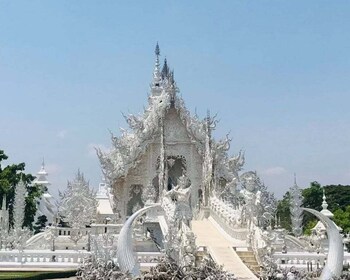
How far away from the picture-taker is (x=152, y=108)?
A: 79.6 feet

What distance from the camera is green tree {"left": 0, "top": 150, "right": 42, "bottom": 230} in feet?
92.7

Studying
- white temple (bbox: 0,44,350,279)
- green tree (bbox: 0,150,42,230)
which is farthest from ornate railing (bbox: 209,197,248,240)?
green tree (bbox: 0,150,42,230)

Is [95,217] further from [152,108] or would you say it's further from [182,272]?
[182,272]

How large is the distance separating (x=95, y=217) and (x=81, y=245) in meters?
1.82

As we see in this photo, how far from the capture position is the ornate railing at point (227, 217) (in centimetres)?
1716

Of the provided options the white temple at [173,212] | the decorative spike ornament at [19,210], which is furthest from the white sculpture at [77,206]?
the decorative spike ornament at [19,210]

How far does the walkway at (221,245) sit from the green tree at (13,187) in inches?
438

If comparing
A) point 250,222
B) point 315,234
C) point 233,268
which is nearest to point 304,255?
point 250,222

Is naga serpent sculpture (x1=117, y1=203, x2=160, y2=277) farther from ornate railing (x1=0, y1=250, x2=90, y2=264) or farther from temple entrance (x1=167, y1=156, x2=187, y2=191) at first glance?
temple entrance (x1=167, y1=156, x2=187, y2=191)

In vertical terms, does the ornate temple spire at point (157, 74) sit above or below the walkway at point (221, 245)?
A: above

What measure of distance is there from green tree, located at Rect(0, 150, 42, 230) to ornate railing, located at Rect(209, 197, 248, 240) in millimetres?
10774

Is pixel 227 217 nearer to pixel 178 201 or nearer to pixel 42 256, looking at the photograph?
pixel 178 201

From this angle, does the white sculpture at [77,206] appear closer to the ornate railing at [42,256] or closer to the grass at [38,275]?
the ornate railing at [42,256]

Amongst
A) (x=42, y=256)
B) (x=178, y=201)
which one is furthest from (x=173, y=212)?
(x=42, y=256)
